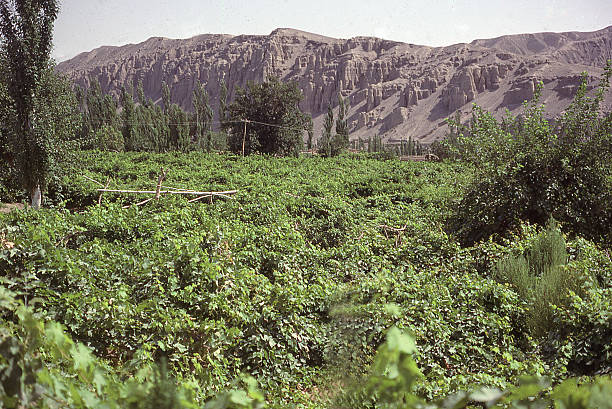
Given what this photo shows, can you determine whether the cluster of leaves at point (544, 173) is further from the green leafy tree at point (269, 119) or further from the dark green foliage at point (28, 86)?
the green leafy tree at point (269, 119)

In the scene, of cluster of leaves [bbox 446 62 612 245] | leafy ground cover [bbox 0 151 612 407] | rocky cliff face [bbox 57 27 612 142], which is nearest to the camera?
leafy ground cover [bbox 0 151 612 407]

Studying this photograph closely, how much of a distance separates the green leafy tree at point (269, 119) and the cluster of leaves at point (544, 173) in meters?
30.9

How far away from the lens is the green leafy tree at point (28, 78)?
44.7ft

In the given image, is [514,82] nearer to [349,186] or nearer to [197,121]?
[197,121]

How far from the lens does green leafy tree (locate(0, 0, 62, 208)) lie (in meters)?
13.6

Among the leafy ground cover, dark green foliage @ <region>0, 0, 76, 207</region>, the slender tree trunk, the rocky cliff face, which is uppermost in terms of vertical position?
the rocky cliff face

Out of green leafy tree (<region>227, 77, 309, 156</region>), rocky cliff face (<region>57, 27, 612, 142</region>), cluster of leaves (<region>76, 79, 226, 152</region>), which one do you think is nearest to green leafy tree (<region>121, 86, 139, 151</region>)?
cluster of leaves (<region>76, 79, 226, 152</region>)

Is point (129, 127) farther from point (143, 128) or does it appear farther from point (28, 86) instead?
point (28, 86)

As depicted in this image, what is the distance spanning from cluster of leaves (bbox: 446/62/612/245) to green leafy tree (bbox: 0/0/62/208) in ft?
47.7

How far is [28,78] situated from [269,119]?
1043 inches

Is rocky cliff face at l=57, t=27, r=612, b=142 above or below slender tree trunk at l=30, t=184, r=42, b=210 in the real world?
above

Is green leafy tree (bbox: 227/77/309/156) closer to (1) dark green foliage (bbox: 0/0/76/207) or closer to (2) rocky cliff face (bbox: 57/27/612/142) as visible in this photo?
(1) dark green foliage (bbox: 0/0/76/207)

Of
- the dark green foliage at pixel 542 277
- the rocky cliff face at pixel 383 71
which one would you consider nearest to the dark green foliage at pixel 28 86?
the dark green foliage at pixel 542 277

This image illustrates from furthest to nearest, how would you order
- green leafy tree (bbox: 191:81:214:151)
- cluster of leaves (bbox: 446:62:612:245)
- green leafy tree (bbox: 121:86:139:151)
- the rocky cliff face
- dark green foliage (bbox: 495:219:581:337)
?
the rocky cliff face → green leafy tree (bbox: 191:81:214:151) → green leafy tree (bbox: 121:86:139:151) → cluster of leaves (bbox: 446:62:612:245) → dark green foliage (bbox: 495:219:581:337)
